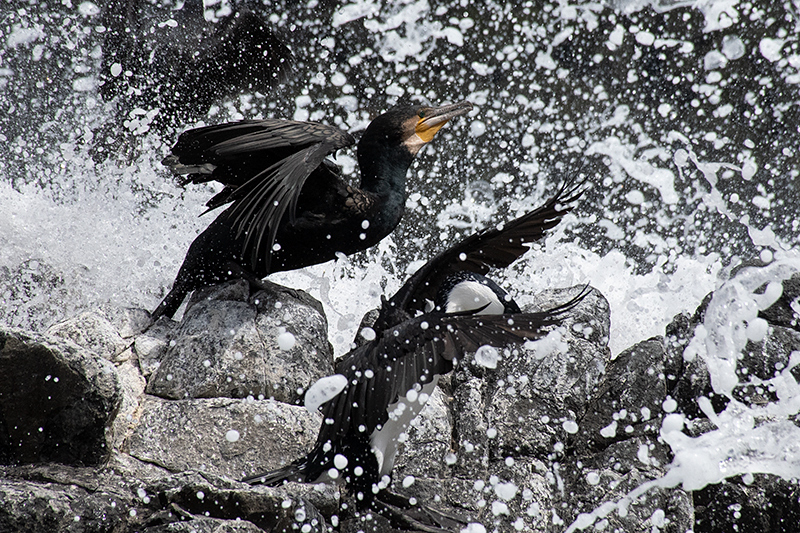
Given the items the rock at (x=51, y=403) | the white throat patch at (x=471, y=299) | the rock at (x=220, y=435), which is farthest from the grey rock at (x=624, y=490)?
the rock at (x=51, y=403)

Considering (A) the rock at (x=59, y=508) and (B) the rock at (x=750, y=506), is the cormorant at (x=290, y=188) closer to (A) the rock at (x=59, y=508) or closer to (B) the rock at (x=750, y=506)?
(A) the rock at (x=59, y=508)

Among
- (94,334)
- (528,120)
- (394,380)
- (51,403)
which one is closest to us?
(51,403)

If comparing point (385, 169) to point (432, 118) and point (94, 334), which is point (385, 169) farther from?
point (94, 334)

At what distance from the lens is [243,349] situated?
3.45 m

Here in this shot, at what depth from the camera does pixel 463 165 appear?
8.83 metres

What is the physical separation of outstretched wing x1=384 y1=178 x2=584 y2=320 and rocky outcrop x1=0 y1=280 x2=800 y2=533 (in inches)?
21.8

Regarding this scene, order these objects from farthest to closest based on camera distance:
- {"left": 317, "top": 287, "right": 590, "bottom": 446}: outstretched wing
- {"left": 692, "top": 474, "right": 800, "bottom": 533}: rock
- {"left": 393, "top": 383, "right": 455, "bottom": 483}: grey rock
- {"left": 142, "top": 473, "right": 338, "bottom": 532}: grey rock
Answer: {"left": 393, "top": 383, "right": 455, "bottom": 483}: grey rock
{"left": 692, "top": 474, "right": 800, "bottom": 533}: rock
{"left": 317, "top": 287, "right": 590, "bottom": 446}: outstretched wing
{"left": 142, "top": 473, "right": 338, "bottom": 532}: grey rock

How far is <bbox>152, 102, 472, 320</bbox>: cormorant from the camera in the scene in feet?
11.5

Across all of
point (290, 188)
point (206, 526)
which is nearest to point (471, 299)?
point (290, 188)

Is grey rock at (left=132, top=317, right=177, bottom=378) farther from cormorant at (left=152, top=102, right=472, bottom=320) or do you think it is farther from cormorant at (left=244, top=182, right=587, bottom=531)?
cormorant at (left=244, top=182, right=587, bottom=531)

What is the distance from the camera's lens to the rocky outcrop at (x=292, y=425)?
7.10 feet

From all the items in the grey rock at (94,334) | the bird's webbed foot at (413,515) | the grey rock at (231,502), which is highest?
the grey rock at (94,334)

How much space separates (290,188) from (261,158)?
0.50m

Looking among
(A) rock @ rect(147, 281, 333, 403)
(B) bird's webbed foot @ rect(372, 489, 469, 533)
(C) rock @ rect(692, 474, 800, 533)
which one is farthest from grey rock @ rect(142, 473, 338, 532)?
(C) rock @ rect(692, 474, 800, 533)
